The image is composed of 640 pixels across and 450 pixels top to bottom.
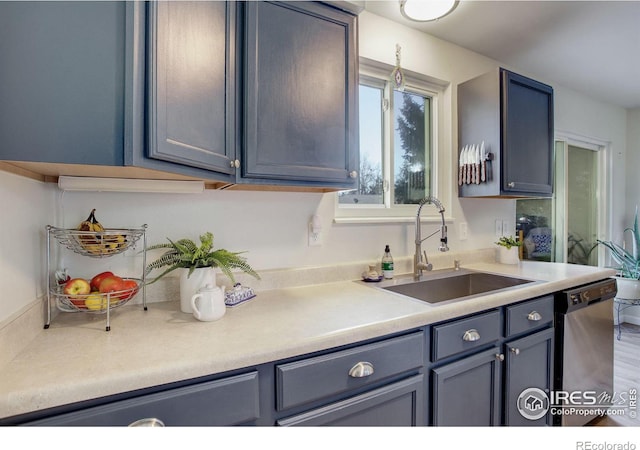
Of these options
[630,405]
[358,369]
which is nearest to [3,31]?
[358,369]

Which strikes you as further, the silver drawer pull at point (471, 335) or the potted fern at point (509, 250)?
the potted fern at point (509, 250)

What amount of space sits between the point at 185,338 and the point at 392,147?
162 cm

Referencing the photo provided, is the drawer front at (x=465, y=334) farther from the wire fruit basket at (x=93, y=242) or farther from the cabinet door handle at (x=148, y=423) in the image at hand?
the wire fruit basket at (x=93, y=242)

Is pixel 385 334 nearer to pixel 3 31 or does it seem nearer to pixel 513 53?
pixel 3 31

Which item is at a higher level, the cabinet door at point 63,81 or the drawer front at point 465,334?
the cabinet door at point 63,81

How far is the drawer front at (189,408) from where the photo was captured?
2.29 ft

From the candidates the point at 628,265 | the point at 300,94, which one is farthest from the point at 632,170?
Result: the point at 300,94

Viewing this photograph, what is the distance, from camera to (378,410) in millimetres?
1058

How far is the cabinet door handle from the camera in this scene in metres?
0.73

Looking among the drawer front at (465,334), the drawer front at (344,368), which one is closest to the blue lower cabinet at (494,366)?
the drawer front at (465,334)

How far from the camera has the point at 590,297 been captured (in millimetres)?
1746

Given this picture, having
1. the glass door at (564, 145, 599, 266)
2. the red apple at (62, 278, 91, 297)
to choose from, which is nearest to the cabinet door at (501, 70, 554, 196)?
the glass door at (564, 145, 599, 266)

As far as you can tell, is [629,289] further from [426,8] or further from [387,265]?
[426,8]

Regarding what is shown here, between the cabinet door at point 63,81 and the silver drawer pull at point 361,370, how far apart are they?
881 millimetres
